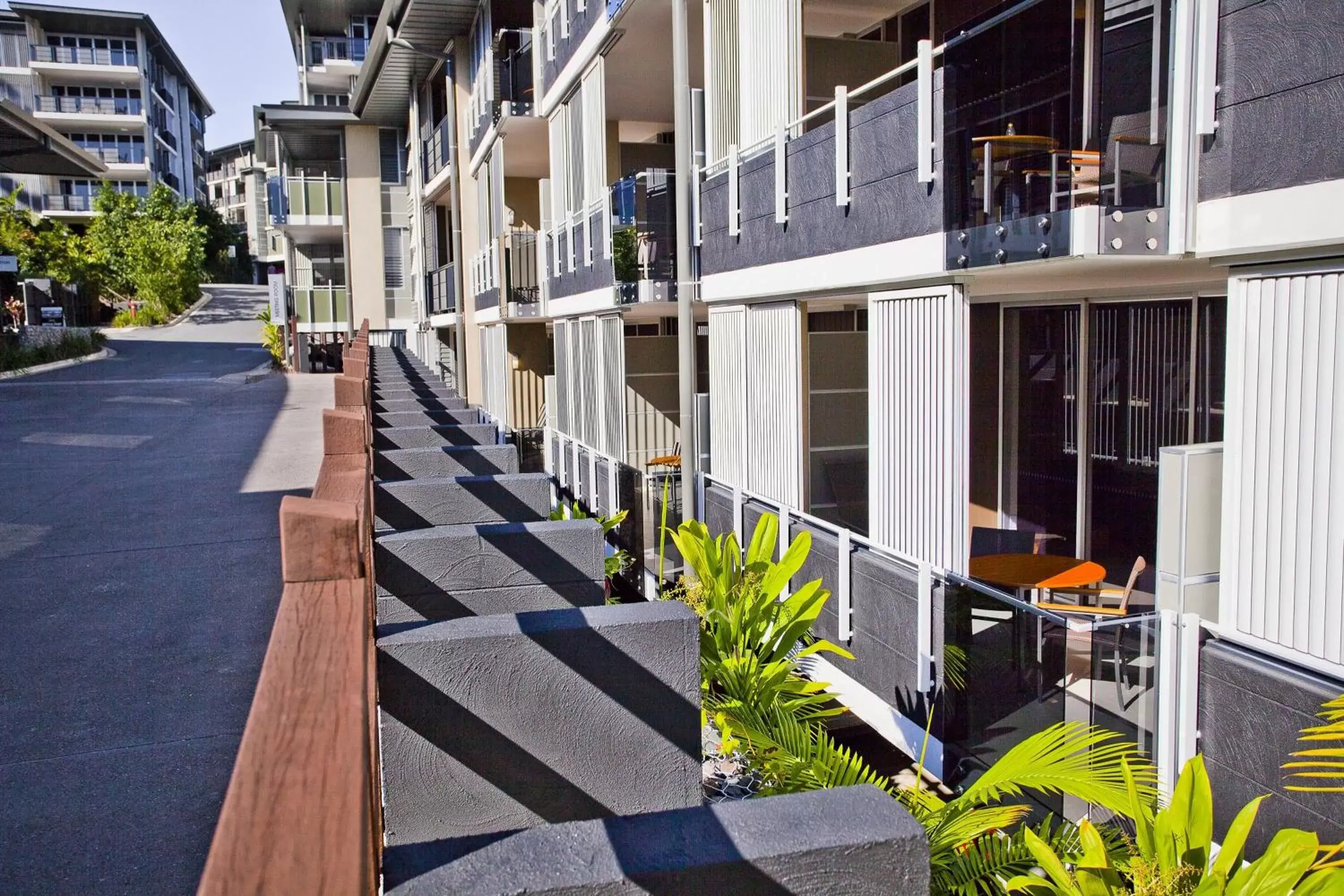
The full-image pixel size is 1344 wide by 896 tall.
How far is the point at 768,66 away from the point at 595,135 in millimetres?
5775

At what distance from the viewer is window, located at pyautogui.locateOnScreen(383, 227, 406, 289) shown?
129 feet

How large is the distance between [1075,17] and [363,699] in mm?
5739

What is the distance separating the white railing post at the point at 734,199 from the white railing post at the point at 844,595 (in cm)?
351

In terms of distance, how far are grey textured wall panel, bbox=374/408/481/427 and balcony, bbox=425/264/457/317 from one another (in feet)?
45.5

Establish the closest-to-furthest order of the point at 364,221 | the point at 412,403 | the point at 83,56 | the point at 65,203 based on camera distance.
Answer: the point at 412,403 → the point at 364,221 → the point at 83,56 → the point at 65,203

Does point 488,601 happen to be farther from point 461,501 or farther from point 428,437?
point 428,437

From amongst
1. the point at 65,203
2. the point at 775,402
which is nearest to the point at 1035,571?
the point at 775,402

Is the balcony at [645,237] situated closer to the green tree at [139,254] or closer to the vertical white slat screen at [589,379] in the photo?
the vertical white slat screen at [589,379]

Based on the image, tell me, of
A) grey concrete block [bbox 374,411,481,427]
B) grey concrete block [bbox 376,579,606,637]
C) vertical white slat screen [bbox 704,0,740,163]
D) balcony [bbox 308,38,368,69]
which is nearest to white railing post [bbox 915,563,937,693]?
grey concrete block [bbox 376,579,606,637]

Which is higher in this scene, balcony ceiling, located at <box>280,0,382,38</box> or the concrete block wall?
balcony ceiling, located at <box>280,0,382,38</box>

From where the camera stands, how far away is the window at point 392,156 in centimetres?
3900

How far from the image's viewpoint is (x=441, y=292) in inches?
1211

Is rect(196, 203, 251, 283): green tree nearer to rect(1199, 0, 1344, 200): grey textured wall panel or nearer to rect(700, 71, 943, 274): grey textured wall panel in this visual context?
rect(700, 71, 943, 274): grey textured wall panel

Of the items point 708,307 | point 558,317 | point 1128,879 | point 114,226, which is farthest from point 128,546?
point 114,226
